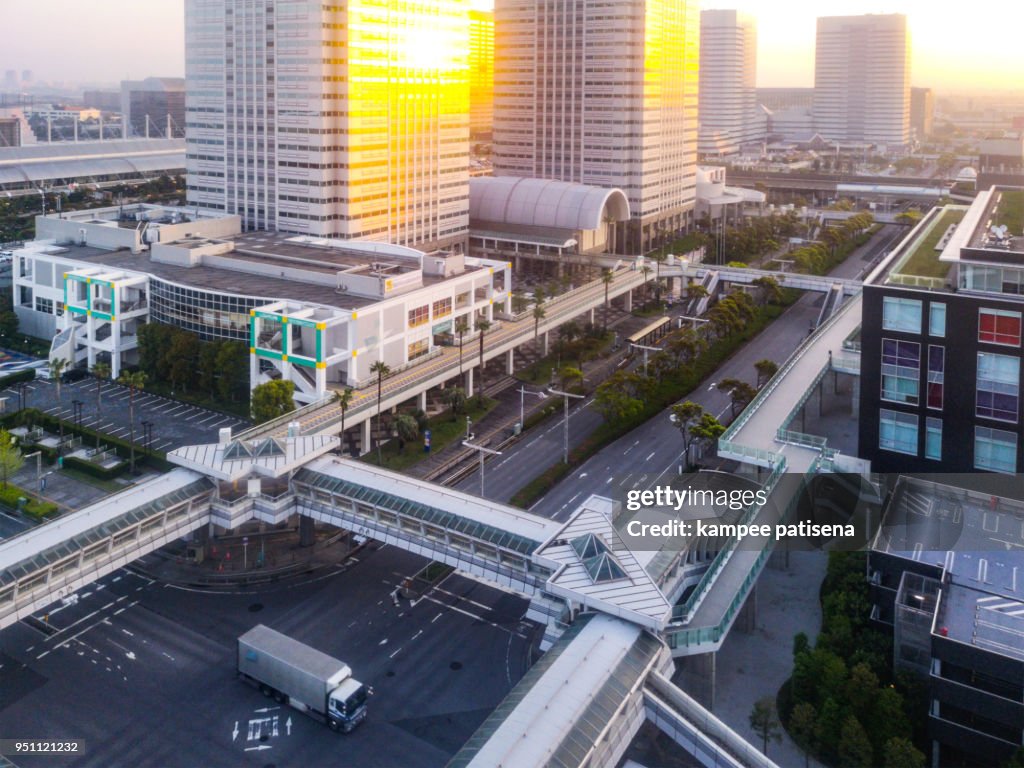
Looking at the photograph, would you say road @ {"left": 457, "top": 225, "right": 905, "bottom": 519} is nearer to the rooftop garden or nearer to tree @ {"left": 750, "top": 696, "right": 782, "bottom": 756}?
the rooftop garden

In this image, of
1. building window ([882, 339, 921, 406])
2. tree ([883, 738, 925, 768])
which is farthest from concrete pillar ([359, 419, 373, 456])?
tree ([883, 738, 925, 768])

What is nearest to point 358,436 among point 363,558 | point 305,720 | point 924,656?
point 363,558

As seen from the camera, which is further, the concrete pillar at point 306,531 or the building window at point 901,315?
the concrete pillar at point 306,531

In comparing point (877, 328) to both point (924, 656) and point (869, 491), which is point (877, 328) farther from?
point (924, 656)

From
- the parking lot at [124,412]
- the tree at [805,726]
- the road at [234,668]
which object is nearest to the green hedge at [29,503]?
the parking lot at [124,412]

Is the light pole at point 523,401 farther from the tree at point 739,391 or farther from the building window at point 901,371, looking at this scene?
the building window at point 901,371

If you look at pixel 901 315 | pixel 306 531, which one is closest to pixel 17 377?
pixel 306 531

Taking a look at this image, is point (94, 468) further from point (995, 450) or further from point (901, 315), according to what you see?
point (995, 450)
